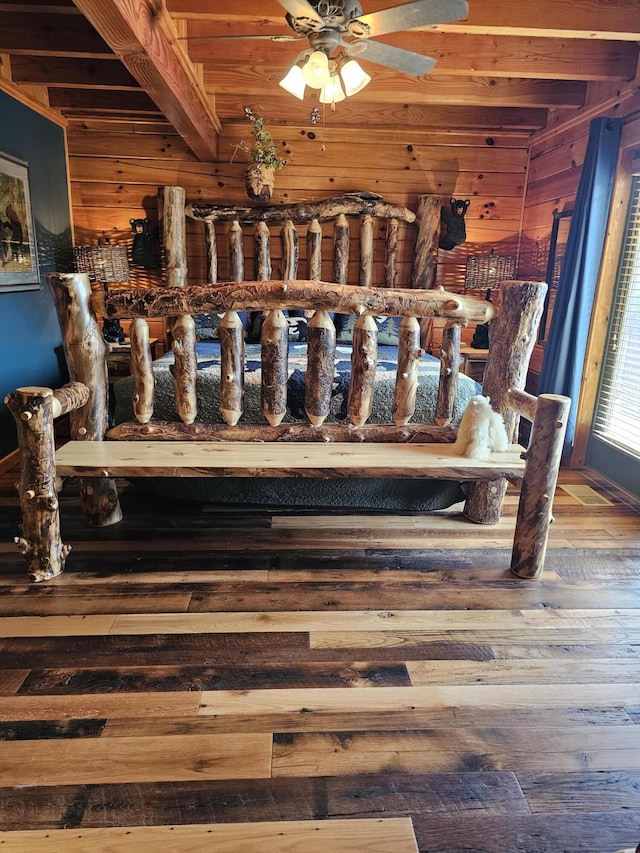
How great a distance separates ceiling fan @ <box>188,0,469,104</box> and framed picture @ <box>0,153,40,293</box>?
6.56ft

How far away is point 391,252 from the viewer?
14.7 feet

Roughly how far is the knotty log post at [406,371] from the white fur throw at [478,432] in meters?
0.25

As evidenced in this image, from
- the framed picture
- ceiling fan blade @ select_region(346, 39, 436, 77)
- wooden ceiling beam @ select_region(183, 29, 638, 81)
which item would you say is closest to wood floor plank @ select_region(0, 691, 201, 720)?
ceiling fan blade @ select_region(346, 39, 436, 77)

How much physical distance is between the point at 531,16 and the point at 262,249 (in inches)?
92.6

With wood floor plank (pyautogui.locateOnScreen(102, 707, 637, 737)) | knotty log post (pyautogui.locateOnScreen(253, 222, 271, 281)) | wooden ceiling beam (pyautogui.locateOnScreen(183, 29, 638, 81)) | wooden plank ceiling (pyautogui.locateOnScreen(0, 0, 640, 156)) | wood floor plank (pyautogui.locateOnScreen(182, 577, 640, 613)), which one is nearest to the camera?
wood floor plank (pyautogui.locateOnScreen(102, 707, 637, 737))

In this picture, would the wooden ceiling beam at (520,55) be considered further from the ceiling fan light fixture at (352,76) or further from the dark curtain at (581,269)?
the ceiling fan light fixture at (352,76)

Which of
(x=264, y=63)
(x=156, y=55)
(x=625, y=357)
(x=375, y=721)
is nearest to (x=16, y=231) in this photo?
(x=156, y=55)

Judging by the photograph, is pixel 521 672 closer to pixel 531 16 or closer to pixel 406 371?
pixel 406 371

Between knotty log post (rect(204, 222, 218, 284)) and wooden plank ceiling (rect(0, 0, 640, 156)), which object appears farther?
knotty log post (rect(204, 222, 218, 284))

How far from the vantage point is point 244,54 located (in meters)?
3.41

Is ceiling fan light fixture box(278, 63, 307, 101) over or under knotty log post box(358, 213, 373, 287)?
over

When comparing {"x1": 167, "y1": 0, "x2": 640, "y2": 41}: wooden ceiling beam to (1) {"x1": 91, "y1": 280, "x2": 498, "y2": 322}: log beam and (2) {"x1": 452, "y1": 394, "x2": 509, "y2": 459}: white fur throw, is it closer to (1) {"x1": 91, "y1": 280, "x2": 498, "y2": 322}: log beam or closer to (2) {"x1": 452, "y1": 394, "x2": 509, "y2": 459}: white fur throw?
(1) {"x1": 91, "y1": 280, "x2": 498, "y2": 322}: log beam

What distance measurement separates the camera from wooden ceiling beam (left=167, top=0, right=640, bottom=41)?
8.66ft

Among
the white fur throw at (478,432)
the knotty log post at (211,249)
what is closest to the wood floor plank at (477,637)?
the white fur throw at (478,432)
